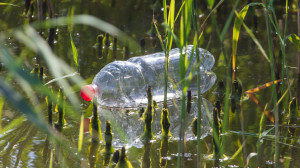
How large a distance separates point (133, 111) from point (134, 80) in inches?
13.0

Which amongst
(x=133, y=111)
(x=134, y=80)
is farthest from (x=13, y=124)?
(x=134, y=80)

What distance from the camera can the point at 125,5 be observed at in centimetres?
543

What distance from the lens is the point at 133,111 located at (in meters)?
3.16

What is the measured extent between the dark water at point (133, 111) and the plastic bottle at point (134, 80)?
124 millimetres

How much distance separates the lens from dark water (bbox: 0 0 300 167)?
2.38 meters

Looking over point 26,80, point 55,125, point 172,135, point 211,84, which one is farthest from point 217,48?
point 26,80

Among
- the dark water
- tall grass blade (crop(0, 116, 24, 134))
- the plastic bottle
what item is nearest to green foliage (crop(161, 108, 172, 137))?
the dark water

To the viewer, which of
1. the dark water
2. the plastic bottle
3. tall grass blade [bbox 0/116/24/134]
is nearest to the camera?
the dark water

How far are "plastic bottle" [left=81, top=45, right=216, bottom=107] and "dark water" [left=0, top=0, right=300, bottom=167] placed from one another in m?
0.12

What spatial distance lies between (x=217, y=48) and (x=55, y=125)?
2089mm

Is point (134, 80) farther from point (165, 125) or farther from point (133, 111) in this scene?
point (165, 125)

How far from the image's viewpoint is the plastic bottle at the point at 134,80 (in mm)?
3258

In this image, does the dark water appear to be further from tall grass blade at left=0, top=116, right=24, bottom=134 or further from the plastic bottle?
the plastic bottle

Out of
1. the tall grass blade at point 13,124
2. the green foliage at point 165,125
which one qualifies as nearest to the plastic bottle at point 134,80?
the tall grass blade at point 13,124
